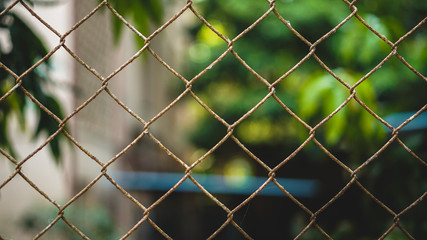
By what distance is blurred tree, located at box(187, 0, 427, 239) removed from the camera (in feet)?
4.81

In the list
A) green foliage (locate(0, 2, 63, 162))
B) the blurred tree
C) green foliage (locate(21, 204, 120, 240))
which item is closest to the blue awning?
the blurred tree

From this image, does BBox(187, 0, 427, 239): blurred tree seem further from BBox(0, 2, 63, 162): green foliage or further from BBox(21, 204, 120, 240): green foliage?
BBox(21, 204, 120, 240): green foliage

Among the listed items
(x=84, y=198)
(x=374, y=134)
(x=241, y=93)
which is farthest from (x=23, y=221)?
(x=241, y=93)

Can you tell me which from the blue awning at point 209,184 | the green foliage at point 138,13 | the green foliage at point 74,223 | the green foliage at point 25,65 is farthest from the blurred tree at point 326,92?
the green foliage at point 74,223

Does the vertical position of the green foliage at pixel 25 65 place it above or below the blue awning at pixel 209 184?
above

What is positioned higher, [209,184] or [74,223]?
[74,223]

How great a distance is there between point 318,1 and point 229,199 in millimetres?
3396

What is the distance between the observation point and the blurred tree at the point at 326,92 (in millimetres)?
1466

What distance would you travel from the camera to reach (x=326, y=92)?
1.42m

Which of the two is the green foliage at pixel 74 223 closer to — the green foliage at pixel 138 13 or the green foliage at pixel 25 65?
the green foliage at pixel 25 65

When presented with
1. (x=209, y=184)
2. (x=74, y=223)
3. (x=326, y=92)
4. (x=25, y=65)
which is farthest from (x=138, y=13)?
(x=209, y=184)

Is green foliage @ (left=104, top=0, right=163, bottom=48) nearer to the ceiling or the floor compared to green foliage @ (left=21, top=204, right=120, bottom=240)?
nearer to the ceiling

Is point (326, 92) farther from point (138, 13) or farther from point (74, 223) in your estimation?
point (74, 223)

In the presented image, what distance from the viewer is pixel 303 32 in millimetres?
5887
